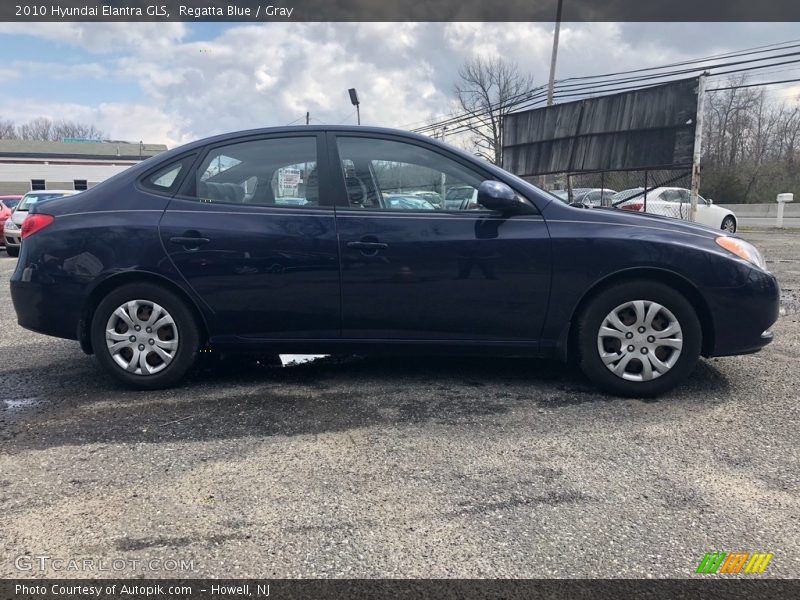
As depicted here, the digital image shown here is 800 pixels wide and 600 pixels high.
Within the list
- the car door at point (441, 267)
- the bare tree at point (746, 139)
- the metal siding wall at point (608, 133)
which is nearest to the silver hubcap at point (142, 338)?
the car door at point (441, 267)

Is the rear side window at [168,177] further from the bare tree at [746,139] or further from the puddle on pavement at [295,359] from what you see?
the bare tree at [746,139]

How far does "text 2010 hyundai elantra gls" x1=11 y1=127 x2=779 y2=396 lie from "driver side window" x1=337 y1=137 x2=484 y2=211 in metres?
0.01

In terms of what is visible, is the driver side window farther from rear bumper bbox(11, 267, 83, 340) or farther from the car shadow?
rear bumper bbox(11, 267, 83, 340)

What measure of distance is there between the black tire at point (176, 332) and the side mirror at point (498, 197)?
207cm

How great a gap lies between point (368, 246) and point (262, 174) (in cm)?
90

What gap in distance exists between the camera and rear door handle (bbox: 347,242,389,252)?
3.78m

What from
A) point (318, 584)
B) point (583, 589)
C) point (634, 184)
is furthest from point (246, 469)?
point (634, 184)

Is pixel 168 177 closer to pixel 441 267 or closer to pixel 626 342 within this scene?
pixel 441 267

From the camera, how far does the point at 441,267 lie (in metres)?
3.77

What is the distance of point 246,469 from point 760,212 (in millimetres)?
34171

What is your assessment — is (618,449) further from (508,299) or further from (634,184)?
(634,184)

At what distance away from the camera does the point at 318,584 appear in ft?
6.68

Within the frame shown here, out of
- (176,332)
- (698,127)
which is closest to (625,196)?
(698,127)

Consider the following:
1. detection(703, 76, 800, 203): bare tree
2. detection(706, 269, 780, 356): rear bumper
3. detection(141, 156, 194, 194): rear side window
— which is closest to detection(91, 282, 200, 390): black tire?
detection(141, 156, 194, 194): rear side window
